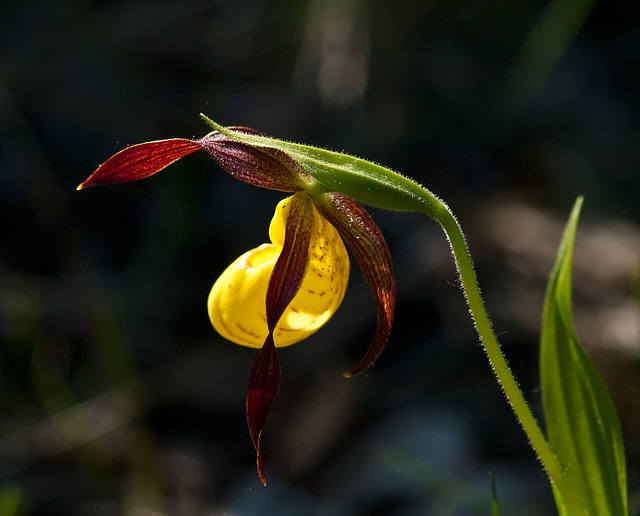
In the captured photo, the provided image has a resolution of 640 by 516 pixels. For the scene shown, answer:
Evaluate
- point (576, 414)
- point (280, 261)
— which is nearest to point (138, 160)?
point (280, 261)

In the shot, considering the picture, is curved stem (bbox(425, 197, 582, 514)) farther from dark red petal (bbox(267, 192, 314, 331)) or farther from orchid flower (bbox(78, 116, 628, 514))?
dark red petal (bbox(267, 192, 314, 331))

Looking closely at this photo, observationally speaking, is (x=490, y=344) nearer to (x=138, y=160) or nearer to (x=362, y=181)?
(x=362, y=181)

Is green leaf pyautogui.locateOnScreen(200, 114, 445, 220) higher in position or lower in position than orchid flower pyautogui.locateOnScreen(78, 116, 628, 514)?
higher

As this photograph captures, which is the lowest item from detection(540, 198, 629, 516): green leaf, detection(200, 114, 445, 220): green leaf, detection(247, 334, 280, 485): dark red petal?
detection(247, 334, 280, 485): dark red petal

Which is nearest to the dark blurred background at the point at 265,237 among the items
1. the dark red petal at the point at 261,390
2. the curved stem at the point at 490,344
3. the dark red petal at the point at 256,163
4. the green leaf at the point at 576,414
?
the green leaf at the point at 576,414

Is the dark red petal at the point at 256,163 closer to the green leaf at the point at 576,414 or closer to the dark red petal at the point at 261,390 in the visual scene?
the dark red petal at the point at 261,390

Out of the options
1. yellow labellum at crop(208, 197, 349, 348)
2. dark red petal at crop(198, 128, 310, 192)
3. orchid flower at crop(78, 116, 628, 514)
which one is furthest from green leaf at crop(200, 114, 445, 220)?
yellow labellum at crop(208, 197, 349, 348)

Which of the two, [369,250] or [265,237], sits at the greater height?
[369,250]
